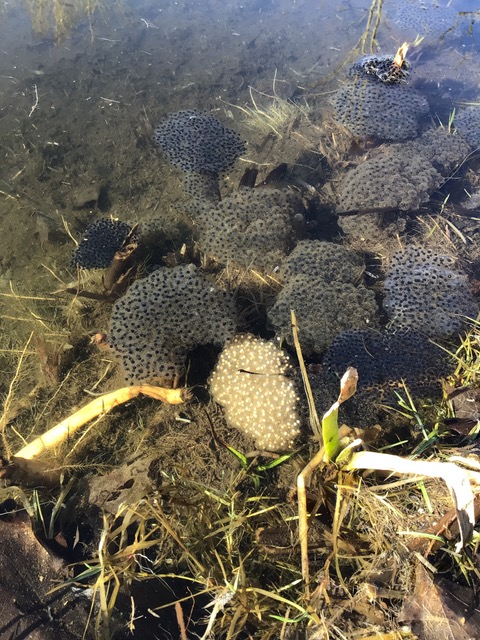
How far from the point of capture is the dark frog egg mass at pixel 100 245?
129 inches

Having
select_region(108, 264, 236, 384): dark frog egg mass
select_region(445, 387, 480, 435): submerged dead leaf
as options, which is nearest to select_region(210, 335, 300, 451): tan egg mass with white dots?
select_region(108, 264, 236, 384): dark frog egg mass

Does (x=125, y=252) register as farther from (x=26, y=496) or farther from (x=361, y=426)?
(x=361, y=426)

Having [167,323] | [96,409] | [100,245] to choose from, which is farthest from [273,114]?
[96,409]

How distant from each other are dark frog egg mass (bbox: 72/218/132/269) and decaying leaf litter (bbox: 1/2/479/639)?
777mm

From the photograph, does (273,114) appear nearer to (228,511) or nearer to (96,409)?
(96,409)

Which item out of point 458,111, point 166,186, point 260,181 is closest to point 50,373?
point 166,186

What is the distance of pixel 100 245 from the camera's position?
10.9 feet

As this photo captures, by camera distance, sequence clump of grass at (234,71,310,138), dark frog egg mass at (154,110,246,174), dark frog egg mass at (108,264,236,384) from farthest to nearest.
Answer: clump of grass at (234,71,310,138) → dark frog egg mass at (154,110,246,174) → dark frog egg mass at (108,264,236,384)

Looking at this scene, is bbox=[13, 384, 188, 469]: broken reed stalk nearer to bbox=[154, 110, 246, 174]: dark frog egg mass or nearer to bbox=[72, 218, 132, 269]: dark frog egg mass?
bbox=[72, 218, 132, 269]: dark frog egg mass

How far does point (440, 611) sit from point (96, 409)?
1.97m

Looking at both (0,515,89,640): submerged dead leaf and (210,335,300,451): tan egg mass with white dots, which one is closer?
(0,515,89,640): submerged dead leaf

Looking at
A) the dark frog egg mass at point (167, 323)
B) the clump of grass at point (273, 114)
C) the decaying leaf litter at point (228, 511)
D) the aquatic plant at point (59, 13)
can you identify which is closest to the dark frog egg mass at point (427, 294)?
the decaying leaf litter at point (228, 511)

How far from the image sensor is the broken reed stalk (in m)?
2.44

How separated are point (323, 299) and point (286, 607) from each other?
1773 millimetres
